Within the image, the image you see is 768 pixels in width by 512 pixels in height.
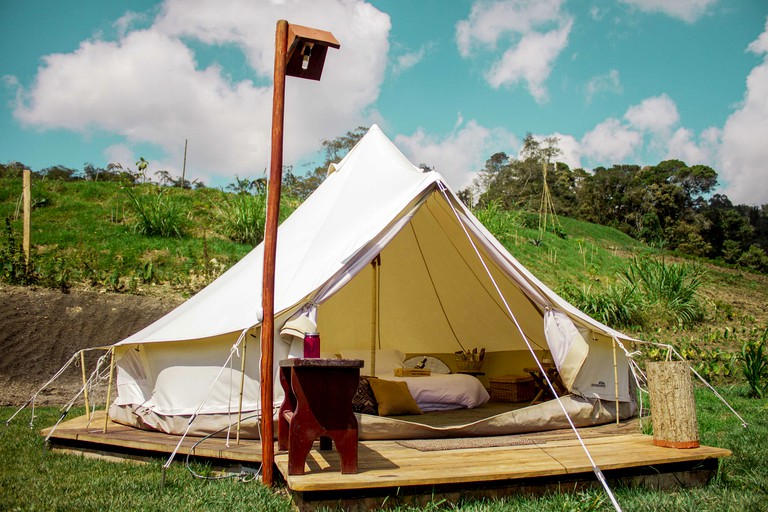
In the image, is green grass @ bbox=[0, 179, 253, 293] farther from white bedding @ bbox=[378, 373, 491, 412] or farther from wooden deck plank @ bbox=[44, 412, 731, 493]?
wooden deck plank @ bbox=[44, 412, 731, 493]

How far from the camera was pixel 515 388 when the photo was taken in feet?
19.9

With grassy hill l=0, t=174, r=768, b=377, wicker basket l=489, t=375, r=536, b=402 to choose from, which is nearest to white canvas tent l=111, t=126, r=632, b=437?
wicker basket l=489, t=375, r=536, b=402

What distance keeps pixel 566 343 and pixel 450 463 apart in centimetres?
165

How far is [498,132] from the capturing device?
32.7 ft

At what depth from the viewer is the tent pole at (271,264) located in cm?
295

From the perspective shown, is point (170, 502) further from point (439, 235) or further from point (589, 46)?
point (589, 46)

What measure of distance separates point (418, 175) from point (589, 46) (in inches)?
216

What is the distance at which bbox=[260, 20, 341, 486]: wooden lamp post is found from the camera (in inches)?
116

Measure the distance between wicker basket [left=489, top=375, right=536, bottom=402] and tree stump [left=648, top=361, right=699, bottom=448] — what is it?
2.60m

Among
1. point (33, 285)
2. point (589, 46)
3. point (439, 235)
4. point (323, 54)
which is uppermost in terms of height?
point (589, 46)

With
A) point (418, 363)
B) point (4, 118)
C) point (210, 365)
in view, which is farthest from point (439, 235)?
Answer: point (4, 118)

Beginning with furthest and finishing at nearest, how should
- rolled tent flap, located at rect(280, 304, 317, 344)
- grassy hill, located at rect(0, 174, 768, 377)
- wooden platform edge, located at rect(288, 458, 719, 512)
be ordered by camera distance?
1. grassy hill, located at rect(0, 174, 768, 377)
2. rolled tent flap, located at rect(280, 304, 317, 344)
3. wooden platform edge, located at rect(288, 458, 719, 512)

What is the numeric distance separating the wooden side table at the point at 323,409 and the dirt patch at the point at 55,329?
5094 millimetres

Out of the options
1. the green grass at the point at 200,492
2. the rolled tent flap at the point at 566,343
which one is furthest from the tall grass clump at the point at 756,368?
the rolled tent flap at the point at 566,343
